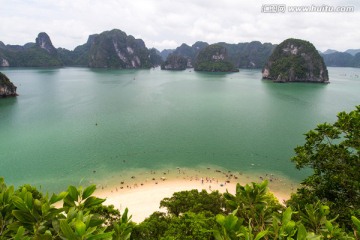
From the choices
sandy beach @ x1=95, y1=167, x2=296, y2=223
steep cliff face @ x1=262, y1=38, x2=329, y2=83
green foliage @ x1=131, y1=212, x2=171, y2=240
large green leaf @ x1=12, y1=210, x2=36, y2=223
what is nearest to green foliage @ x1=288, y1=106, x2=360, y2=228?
green foliage @ x1=131, y1=212, x2=171, y2=240

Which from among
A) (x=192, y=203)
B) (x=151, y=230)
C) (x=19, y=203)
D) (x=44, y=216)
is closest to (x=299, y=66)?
(x=192, y=203)

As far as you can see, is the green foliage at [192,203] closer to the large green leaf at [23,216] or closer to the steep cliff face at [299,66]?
the large green leaf at [23,216]

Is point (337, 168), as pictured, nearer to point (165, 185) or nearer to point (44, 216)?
point (44, 216)

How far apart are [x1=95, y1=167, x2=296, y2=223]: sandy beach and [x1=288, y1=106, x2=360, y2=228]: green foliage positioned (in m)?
16.6

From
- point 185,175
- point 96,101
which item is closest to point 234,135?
point 185,175

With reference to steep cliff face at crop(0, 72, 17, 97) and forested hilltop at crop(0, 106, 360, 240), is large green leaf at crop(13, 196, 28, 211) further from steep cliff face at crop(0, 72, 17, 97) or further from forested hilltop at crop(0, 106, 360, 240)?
steep cliff face at crop(0, 72, 17, 97)

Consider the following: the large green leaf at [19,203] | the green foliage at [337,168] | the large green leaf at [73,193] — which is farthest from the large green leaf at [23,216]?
the green foliage at [337,168]

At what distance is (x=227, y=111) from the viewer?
2736 inches

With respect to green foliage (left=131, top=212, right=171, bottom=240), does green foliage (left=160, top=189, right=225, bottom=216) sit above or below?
below

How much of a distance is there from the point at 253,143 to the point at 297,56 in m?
134

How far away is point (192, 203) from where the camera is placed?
1998cm

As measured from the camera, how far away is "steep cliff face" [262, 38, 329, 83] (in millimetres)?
149750

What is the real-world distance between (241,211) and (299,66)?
16347cm

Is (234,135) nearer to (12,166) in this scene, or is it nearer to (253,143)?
(253,143)
